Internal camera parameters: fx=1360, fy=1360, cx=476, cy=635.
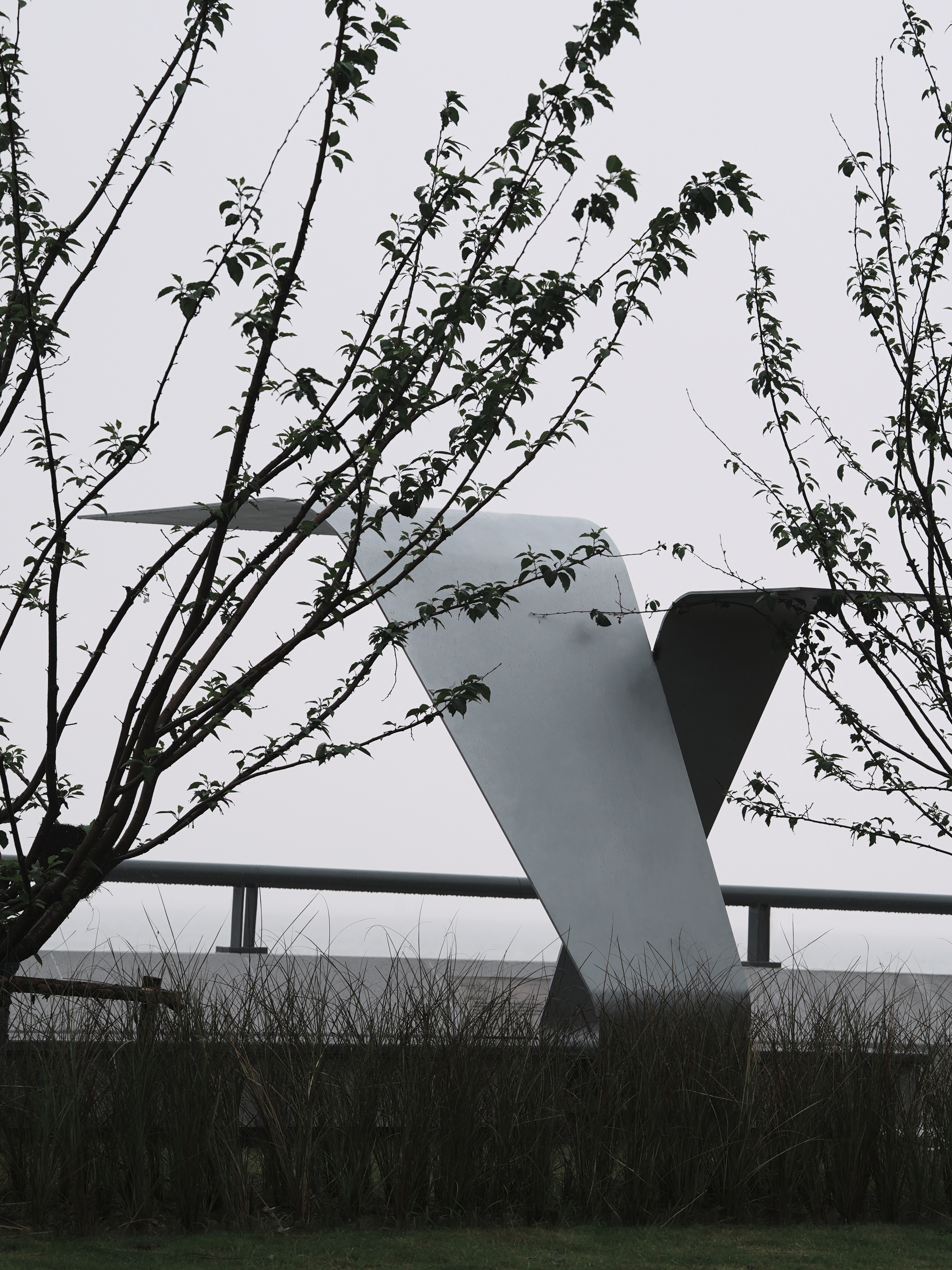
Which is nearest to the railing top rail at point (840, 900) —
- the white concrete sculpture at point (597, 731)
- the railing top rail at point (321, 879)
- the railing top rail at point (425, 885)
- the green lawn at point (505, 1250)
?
the railing top rail at point (425, 885)

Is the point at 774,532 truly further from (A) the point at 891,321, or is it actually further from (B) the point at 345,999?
(B) the point at 345,999

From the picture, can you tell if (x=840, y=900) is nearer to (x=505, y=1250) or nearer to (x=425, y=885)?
(x=425, y=885)

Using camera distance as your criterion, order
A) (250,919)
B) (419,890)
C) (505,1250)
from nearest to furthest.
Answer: (505,1250), (250,919), (419,890)

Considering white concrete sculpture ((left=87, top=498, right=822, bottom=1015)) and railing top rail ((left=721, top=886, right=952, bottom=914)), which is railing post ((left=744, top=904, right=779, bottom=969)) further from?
white concrete sculpture ((left=87, top=498, right=822, bottom=1015))

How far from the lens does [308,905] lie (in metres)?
4.80

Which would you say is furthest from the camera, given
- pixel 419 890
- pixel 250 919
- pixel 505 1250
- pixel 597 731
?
pixel 419 890

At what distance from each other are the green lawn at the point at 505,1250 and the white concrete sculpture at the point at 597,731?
130 cm

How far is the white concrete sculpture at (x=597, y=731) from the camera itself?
5.46 metres

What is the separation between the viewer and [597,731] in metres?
5.89

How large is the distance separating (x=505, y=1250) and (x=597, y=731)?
2564mm

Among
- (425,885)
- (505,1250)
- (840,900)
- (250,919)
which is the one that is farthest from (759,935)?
(505,1250)

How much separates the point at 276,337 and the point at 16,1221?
8.23 ft

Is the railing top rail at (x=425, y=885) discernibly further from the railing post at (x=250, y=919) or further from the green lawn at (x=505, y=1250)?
the green lawn at (x=505, y=1250)

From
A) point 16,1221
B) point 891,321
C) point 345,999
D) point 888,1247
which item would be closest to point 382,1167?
point 345,999
